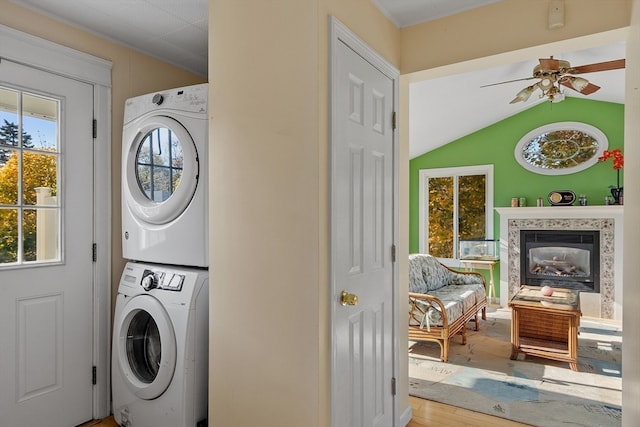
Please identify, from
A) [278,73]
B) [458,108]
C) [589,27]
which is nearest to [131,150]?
[278,73]

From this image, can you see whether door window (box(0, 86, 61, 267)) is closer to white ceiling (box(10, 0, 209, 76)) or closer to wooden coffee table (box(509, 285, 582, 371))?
white ceiling (box(10, 0, 209, 76))

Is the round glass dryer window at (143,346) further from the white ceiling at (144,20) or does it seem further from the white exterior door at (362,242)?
the white ceiling at (144,20)

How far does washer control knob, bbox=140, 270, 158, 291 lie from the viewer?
6.93 ft

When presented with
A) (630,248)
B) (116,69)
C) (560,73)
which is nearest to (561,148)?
(560,73)

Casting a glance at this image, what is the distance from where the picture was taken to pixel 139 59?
103 inches

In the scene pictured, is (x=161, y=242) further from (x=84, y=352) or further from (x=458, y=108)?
(x=458, y=108)

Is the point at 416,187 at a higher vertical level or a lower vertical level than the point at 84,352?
higher

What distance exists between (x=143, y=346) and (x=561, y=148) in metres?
5.80

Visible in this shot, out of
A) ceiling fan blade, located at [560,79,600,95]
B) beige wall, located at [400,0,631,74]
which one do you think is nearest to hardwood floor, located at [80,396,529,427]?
beige wall, located at [400,0,631,74]

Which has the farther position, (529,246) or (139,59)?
(529,246)

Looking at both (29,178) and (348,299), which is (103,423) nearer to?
(29,178)

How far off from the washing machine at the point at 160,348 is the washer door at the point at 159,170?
0.34 meters

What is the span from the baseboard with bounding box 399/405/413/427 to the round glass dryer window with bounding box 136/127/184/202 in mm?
1861

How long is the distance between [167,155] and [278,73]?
2.85ft
